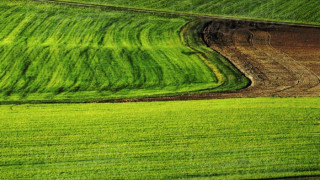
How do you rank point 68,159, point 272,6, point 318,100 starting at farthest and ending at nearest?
point 272,6 < point 318,100 < point 68,159

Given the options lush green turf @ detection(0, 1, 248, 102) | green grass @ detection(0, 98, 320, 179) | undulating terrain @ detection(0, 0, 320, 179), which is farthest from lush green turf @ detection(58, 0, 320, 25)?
green grass @ detection(0, 98, 320, 179)

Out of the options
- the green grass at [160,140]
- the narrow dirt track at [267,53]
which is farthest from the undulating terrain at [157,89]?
the narrow dirt track at [267,53]

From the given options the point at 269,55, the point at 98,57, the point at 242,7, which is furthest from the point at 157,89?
the point at 242,7

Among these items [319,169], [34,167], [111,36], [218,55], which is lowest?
[319,169]

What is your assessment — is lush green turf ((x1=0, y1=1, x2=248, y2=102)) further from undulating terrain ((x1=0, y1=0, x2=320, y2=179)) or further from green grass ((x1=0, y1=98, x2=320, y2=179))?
green grass ((x1=0, y1=98, x2=320, y2=179))

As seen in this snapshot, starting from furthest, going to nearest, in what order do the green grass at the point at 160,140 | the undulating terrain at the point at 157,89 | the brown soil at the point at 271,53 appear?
the brown soil at the point at 271,53
the undulating terrain at the point at 157,89
the green grass at the point at 160,140

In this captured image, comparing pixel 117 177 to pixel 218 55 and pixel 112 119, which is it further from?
pixel 218 55

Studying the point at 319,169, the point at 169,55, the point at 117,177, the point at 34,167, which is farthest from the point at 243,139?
the point at 169,55

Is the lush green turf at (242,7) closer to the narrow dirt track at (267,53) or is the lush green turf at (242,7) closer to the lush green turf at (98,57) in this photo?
the narrow dirt track at (267,53)
